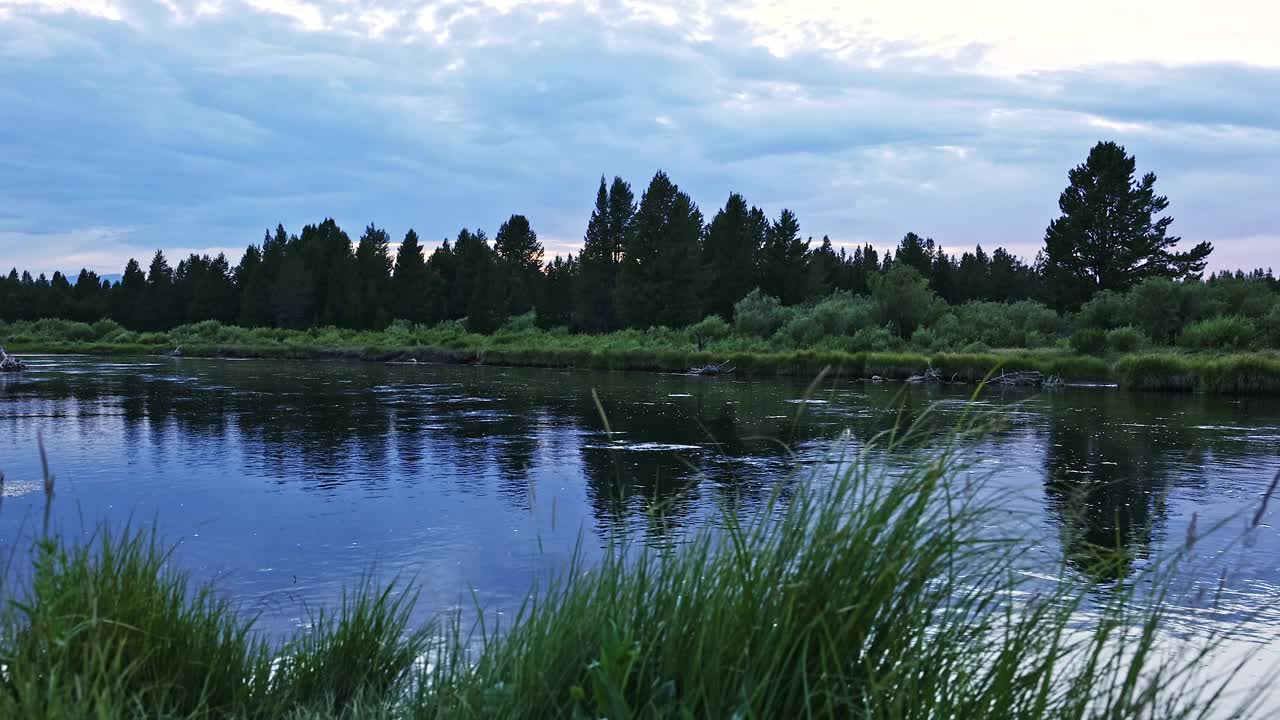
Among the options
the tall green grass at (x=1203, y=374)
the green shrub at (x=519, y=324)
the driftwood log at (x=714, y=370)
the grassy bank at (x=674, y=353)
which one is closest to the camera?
the tall green grass at (x=1203, y=374)

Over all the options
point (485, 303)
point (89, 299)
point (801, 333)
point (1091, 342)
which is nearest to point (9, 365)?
point (801, 333)

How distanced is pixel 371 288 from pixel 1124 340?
55.1m

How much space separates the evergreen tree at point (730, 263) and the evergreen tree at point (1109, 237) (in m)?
21.3

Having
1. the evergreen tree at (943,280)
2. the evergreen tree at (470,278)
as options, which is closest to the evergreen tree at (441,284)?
the evergreen tree at (470,278)

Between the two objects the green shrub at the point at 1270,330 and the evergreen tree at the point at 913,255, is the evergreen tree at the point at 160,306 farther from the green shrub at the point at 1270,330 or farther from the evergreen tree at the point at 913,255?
the green shrub at the point at 1270,330

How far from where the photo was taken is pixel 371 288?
7306cm

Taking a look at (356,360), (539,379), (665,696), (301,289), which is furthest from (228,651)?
(301,289)

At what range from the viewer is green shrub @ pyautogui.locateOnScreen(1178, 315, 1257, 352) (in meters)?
30.6

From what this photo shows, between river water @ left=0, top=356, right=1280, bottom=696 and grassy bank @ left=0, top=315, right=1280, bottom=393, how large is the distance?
1.82 m

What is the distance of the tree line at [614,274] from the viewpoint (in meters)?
46.0

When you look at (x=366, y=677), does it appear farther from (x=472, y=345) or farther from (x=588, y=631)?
(x=472, y=345)

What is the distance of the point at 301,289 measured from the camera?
7394cm

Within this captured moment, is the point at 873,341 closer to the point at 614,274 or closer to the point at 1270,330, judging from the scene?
the point at 1270,330

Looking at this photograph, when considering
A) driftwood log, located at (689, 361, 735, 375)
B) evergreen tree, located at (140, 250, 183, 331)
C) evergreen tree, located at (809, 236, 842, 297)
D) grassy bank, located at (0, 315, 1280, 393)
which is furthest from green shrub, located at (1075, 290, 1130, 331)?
evergreen tree, located at (140, 250, 183, 331)
